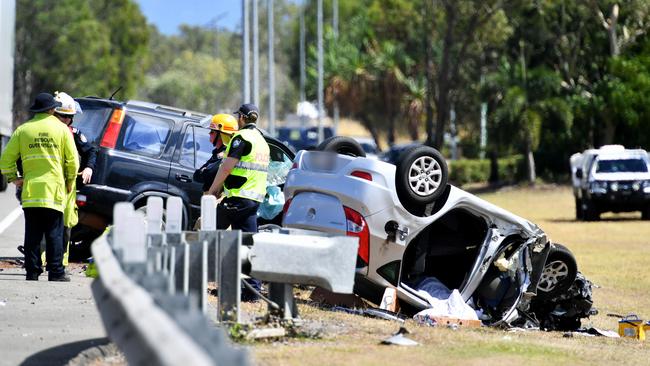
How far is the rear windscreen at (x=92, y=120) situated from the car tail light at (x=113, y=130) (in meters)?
0.06

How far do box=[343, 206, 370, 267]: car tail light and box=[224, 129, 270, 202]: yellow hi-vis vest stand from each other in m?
0.89

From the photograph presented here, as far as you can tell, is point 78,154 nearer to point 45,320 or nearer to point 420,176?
point 420,176

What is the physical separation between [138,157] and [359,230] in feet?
13.2

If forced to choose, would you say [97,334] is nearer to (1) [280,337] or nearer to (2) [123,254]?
(1) [280,337]

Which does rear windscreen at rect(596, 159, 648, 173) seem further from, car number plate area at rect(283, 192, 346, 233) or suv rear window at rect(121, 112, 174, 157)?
car number plate area at rect(283, 192, 346, 233)

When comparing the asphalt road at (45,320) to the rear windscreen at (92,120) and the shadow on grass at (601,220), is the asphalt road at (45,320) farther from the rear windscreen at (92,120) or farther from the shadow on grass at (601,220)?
the shadow on grass at (601,220)

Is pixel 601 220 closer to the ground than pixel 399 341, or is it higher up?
closer to the ground

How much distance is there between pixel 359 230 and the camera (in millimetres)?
11320

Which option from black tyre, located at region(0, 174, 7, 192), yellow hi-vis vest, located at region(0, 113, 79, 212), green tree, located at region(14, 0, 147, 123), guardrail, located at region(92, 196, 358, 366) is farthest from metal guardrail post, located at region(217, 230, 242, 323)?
green tree, located at region(14, 0, 147, 123)

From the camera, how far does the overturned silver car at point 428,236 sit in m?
11.3

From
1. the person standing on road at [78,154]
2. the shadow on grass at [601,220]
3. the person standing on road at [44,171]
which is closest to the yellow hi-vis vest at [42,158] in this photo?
the person standing on road at [44,171]

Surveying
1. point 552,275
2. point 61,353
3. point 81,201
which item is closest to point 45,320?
point 61,353

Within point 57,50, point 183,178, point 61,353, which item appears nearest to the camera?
point 61,353

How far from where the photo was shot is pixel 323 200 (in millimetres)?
11578
